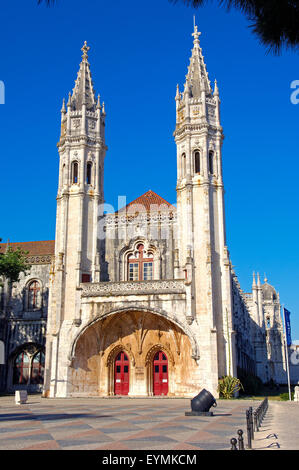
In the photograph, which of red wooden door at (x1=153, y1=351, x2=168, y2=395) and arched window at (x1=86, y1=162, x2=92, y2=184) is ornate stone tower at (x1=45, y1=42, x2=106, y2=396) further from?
red wooden door at (x1=153, y1=351, x2=168, y2=395)


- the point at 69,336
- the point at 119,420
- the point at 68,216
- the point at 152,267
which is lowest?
the point at 119,420

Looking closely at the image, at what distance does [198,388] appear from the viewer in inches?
1106

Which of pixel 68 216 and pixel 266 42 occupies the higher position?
pixel 68 216

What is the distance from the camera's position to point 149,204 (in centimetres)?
3628

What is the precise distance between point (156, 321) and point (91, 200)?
965cm

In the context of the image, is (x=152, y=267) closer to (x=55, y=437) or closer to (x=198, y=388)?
(x=198, y=388)

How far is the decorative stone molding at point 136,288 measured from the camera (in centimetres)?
2969

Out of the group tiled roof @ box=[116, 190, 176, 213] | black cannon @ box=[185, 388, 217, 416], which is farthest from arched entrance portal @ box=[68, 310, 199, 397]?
black cannon @ box=[185, 388, 217, 416]

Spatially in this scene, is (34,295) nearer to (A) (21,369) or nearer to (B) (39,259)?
(B) (39,259)

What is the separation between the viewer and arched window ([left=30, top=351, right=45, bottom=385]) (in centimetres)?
3728

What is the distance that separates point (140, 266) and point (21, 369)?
1331 cm

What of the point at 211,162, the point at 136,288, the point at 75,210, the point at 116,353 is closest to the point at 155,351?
the point at 116,353

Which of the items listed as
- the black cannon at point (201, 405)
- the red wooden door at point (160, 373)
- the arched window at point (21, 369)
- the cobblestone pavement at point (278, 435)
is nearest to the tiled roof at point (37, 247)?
the arched window at point (21, 369)

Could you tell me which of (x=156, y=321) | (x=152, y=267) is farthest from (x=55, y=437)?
(x=152, y=267)
